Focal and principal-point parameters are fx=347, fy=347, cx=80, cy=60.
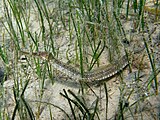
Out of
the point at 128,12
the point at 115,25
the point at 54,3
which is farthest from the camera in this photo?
the point at 54,3

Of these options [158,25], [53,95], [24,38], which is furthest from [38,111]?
[158,25]

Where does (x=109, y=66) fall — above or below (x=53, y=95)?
above

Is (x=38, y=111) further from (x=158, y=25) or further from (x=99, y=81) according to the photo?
(x=158, y=25)

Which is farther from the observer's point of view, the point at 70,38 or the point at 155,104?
the point at 70,38

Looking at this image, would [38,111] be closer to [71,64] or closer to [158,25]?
[71,64]

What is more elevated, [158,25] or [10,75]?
[158,25]

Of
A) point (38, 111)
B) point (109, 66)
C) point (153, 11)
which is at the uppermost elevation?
point (153, 11)

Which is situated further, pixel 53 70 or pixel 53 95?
pixel 53 70

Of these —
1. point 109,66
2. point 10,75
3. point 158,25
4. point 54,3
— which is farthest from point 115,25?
point 54,3

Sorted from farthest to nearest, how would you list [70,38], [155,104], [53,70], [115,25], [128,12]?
[128,12] < [70,38] < [53,70] < [115,25] < [155,104]
